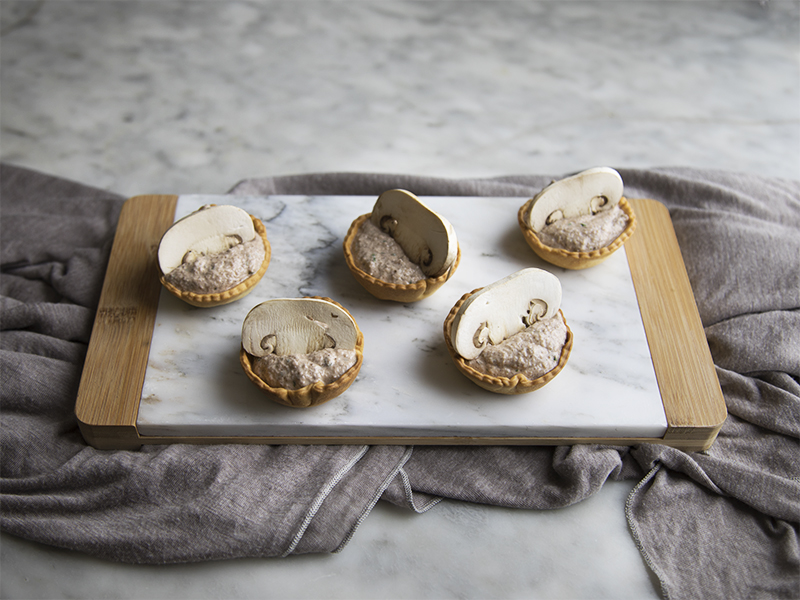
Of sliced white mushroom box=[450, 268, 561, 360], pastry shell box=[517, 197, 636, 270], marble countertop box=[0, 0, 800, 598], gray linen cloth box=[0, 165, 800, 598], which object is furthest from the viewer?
marble countertop box=[0, 0, 800, 598]

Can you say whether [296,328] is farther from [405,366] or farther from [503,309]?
[503,309]

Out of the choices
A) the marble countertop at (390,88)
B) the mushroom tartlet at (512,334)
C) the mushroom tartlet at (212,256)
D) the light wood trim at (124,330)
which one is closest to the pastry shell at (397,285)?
the mushroom tartlet at (512,334)

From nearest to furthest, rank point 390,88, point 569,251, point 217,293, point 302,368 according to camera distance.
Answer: point 302,368 → point 217,293 → point 569,251 → point 390,88

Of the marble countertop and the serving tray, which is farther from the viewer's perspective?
the marble countertop

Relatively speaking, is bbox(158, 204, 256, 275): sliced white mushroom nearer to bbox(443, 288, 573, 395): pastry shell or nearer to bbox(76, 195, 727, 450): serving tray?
bbox(76, 195, 727, 450): serving tray

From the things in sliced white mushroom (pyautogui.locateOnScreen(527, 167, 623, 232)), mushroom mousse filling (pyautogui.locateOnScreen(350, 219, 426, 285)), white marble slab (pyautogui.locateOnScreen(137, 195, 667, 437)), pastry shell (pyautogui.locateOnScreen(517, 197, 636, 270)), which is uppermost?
sliced white mushroom (pyautogui.locateOnScreen(527, 167, 623, 232))

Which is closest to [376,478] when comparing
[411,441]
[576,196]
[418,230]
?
[411,441]

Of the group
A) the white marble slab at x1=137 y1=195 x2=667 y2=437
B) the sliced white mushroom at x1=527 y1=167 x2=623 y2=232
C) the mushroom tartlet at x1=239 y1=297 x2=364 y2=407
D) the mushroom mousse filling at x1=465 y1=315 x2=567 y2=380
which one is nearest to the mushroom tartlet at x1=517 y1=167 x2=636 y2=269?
the sliced white mushroom at x1=527 y1=167 x2=623 y2=232
